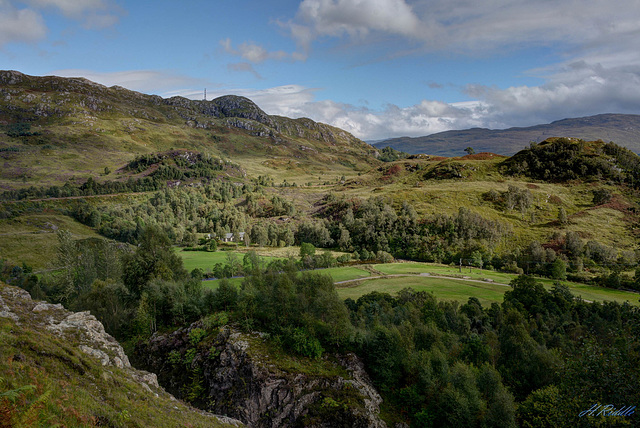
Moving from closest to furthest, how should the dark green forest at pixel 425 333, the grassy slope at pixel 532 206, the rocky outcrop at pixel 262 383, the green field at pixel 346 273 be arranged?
1. the dark green forest at pixel 425 333
2. the rocky outcrop at pixel 262 383
3. the green field at pixel 346 273
4. the grassy slope at pixel 532 206

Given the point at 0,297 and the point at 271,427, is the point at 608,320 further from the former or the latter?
the point at 0,297

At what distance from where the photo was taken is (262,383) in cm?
3116

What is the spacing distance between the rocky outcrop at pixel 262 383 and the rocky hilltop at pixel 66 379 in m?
6.63

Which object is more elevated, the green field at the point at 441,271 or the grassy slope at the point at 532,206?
the grassy slope at the point at 532,206

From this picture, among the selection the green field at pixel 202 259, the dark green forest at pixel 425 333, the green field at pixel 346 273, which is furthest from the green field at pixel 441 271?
the green field at pixel 202 259

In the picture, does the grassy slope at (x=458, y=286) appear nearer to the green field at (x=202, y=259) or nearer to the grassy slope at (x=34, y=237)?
the green field at (x=202, y=259)

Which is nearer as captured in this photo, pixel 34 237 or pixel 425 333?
pixel 425 333

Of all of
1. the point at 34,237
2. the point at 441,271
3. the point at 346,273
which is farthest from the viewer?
the point at 34,237

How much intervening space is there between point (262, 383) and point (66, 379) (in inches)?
748

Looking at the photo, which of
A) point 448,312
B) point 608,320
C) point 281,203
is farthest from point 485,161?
point 448,312

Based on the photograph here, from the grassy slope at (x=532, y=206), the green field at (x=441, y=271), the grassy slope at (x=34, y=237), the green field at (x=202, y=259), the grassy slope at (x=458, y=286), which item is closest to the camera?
the grassy slope at (x=458, y=286)

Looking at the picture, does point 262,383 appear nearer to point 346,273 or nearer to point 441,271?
point 346,273

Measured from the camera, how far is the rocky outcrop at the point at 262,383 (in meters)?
29.4

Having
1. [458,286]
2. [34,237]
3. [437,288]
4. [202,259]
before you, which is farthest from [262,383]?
[34,237]
